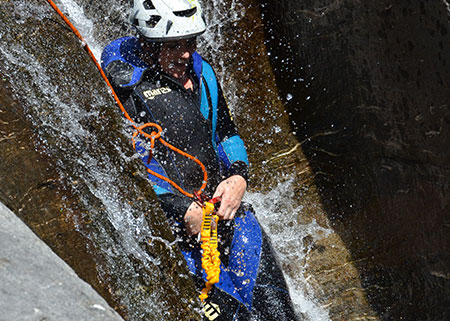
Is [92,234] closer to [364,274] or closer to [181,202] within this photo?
[181,202]

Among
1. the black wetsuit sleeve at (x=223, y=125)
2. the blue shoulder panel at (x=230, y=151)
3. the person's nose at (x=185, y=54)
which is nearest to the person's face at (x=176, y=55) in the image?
the person's nose at (x=185, y=54)

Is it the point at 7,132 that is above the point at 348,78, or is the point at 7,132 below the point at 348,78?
above

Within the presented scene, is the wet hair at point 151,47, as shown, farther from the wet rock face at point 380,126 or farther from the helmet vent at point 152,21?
the wet rock face at point 380,126

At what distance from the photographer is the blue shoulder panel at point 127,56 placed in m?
2.79

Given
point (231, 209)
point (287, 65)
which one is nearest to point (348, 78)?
point (287, 65)

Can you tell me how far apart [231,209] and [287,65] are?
1365mm

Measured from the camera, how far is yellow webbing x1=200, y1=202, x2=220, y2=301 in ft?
8.75

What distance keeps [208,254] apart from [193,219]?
180mm

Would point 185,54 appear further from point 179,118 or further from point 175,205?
point 175,205

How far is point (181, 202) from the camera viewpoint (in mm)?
2717

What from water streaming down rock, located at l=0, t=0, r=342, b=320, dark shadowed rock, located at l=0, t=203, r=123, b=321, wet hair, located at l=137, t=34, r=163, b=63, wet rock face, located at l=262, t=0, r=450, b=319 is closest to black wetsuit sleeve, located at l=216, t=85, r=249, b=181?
wet hair, located at l=137, t=34, r=163, b=63

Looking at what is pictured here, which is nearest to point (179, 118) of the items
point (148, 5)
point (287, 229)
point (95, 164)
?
point (148, 5)

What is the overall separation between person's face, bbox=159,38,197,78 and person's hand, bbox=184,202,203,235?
69 centimetres

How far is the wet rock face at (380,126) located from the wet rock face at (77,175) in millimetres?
1520
